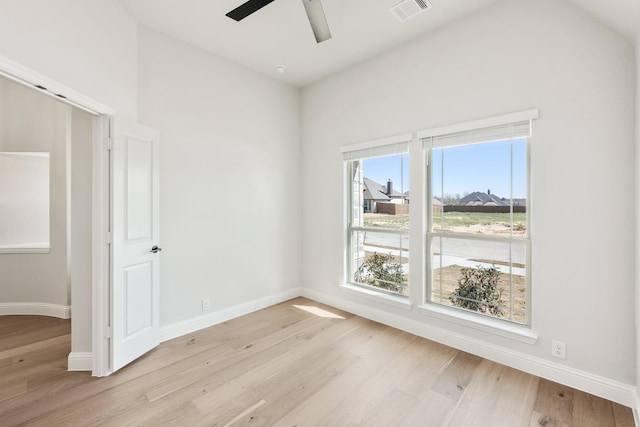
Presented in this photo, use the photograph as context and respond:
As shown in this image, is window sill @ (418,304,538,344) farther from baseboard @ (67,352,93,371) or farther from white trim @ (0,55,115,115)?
white trim @ (0,55,115,115)

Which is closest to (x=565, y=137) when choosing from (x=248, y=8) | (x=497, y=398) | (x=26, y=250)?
(x=497, y=398)

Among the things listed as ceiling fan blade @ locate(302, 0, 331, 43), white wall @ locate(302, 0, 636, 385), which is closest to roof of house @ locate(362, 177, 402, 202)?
white wall @ locate(302, 0, 636, 385)

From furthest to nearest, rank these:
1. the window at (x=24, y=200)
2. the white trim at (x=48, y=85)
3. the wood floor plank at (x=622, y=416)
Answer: the window at (x=24, y=200), the wood floor plank at (x=622, y=416), the white trim at (x=48, y=85)

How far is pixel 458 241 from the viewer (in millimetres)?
2939

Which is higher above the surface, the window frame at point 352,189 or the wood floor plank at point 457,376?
the window frame at point 352,189

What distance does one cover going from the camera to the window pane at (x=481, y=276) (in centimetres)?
259

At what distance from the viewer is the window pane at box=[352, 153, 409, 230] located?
3.36m

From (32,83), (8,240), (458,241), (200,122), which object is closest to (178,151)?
(200,122)

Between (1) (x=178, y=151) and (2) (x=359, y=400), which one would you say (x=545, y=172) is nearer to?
(2) (x=359, y=400)

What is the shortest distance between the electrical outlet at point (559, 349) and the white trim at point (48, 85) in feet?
13.2

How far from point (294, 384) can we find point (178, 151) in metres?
2.54

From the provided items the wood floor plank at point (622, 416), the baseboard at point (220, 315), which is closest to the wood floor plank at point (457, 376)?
the wood floor plank at point (622, 416)

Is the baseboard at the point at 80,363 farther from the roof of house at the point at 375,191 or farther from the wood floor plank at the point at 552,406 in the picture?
the wood floor plank at the point at 552,406

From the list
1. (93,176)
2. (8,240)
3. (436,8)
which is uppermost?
(436,8)
